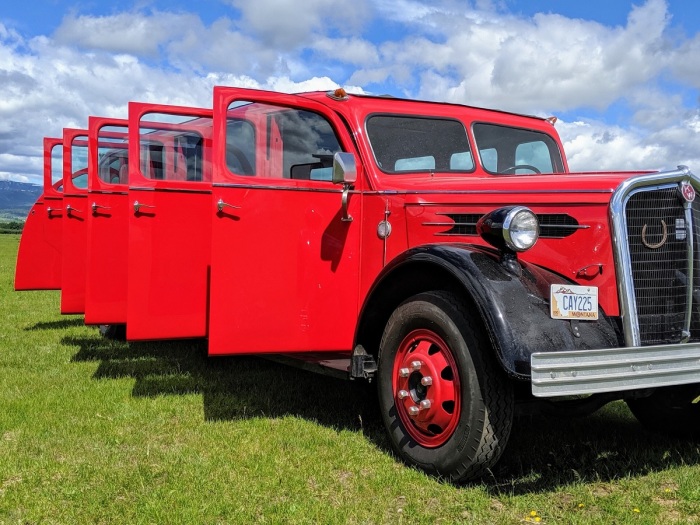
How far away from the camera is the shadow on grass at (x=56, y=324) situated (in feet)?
27.2

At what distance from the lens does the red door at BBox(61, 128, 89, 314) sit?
627 centimetres

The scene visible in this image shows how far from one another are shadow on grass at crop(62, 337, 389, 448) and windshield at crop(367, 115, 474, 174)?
171 cm

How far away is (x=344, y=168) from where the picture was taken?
3.98m

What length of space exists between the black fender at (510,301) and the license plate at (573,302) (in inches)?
1.6

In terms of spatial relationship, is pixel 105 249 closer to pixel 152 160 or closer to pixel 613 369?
pixel 152 160

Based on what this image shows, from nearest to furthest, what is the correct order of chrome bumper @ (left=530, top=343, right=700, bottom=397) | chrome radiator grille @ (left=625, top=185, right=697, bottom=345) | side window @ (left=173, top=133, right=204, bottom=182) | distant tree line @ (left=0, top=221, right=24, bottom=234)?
chrome bumper @ (left=530, top=343, right=700, bottom=397), chrome radiator grille @ (left=625, top=185, right=697, bottom=345), side window @ (left=173, top=133, right=204, bottom=182), distant tree line @ (left=0, top=221, right=24, bottom=234)

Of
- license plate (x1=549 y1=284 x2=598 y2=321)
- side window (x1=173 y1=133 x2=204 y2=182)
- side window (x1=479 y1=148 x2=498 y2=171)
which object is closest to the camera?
license plate (x1=549 y1=284 x2=598 y2=321)

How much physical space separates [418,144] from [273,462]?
92.6 inches

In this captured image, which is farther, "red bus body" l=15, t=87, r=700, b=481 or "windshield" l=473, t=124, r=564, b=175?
"windshield" l=473, t=124, r=564, b=175

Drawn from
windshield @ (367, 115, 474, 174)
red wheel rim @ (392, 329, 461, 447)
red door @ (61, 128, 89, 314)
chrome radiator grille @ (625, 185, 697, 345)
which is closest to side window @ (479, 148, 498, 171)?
windshield @ (367, 115, 474, 174)

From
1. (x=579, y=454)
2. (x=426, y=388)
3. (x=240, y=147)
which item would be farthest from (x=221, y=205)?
(x=579, y=454)

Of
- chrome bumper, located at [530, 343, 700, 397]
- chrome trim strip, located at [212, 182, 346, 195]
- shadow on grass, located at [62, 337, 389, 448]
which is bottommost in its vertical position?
shadow on grass, located at [62, 337, 389, 448]

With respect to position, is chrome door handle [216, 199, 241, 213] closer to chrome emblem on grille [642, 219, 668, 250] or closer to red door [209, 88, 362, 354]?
red door [209, 88, 362, 354]

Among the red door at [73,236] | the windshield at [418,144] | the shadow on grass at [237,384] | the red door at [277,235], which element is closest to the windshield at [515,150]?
the windshield at [418,144]
